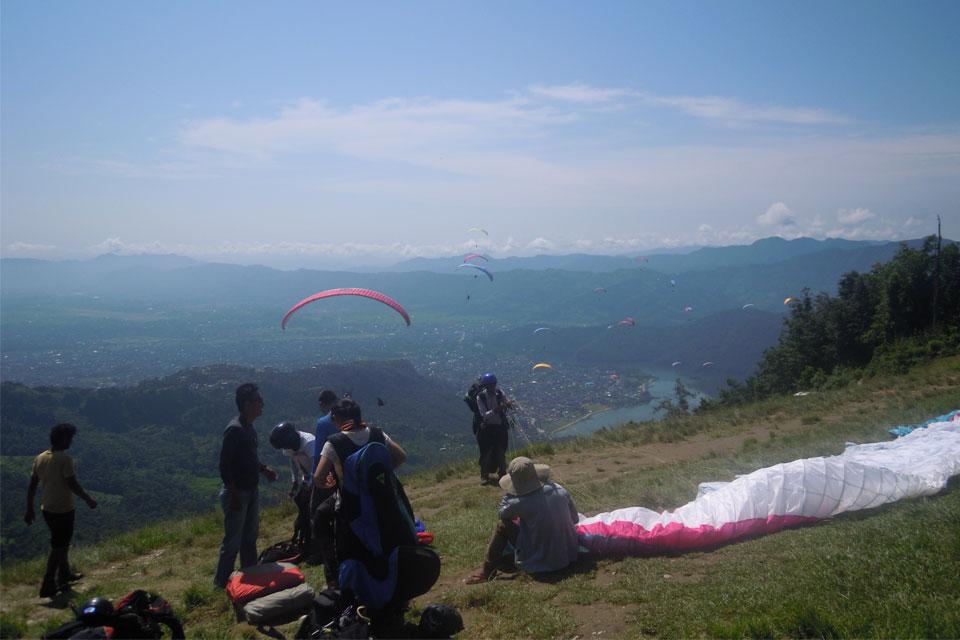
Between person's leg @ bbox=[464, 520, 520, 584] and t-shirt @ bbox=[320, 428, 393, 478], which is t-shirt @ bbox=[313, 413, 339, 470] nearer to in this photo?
t-shirt @ bbox=[320, 428, 393, 478]

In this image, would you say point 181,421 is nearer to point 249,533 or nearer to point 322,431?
point 249,533

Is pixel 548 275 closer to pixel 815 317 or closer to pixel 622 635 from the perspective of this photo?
pixel 815 317

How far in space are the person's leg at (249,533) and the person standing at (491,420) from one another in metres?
4.21

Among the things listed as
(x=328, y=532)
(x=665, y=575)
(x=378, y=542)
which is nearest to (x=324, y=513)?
(x=328, y=532)

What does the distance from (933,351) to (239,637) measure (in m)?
28.3

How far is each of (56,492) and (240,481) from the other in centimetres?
260

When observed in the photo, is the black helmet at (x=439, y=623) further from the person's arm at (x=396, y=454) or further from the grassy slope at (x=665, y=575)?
the person's arm at (x=396, y=454)

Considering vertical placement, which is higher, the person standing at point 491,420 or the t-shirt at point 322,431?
the t-shirt at point 322,431

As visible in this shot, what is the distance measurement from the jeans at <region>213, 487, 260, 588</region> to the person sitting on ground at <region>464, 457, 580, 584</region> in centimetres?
263

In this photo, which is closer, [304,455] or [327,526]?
[327,526]

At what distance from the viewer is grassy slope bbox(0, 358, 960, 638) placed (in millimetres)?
3812

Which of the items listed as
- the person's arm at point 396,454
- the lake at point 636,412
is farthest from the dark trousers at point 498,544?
the lake at point 636,412

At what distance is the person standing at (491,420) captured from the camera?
A: 32.1 ft

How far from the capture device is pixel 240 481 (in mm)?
6289
